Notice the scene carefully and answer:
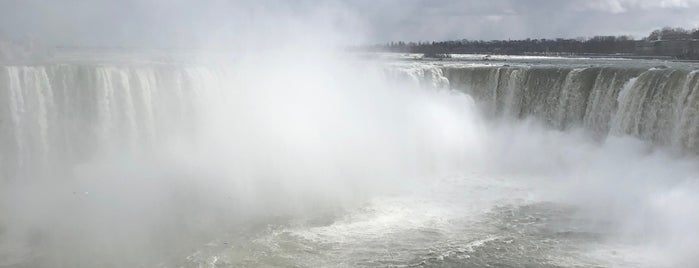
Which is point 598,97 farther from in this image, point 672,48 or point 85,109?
point 672,48

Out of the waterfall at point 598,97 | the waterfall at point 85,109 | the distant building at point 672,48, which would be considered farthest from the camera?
the distant building at point 672,48

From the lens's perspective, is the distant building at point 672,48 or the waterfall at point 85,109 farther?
the distant building at point 672,48

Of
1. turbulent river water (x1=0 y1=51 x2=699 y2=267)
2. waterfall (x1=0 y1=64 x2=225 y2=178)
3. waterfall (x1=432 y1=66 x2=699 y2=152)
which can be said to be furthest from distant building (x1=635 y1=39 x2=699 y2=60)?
waterfall (x1=0 y1=64 x2=225 y2=178)

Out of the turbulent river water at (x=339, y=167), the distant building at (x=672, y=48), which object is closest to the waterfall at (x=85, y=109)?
the turbulent river water at (x=339, y=167)

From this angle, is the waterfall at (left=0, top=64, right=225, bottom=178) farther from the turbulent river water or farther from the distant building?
the distant building

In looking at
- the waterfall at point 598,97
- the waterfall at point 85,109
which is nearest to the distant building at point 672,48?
the waterfall at point 598,97

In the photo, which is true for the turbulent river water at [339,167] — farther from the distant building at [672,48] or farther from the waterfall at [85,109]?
the distant building at [672,48]

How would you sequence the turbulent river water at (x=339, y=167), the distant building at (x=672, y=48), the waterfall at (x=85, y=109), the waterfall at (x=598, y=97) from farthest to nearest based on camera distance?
the distant building at (x=672, y=48)
the waterfall at (x=598, y=97)
the waterfall at (x=85, y=109)
the turbulent river water at (x=339, y=167)

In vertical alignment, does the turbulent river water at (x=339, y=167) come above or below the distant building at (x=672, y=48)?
below
